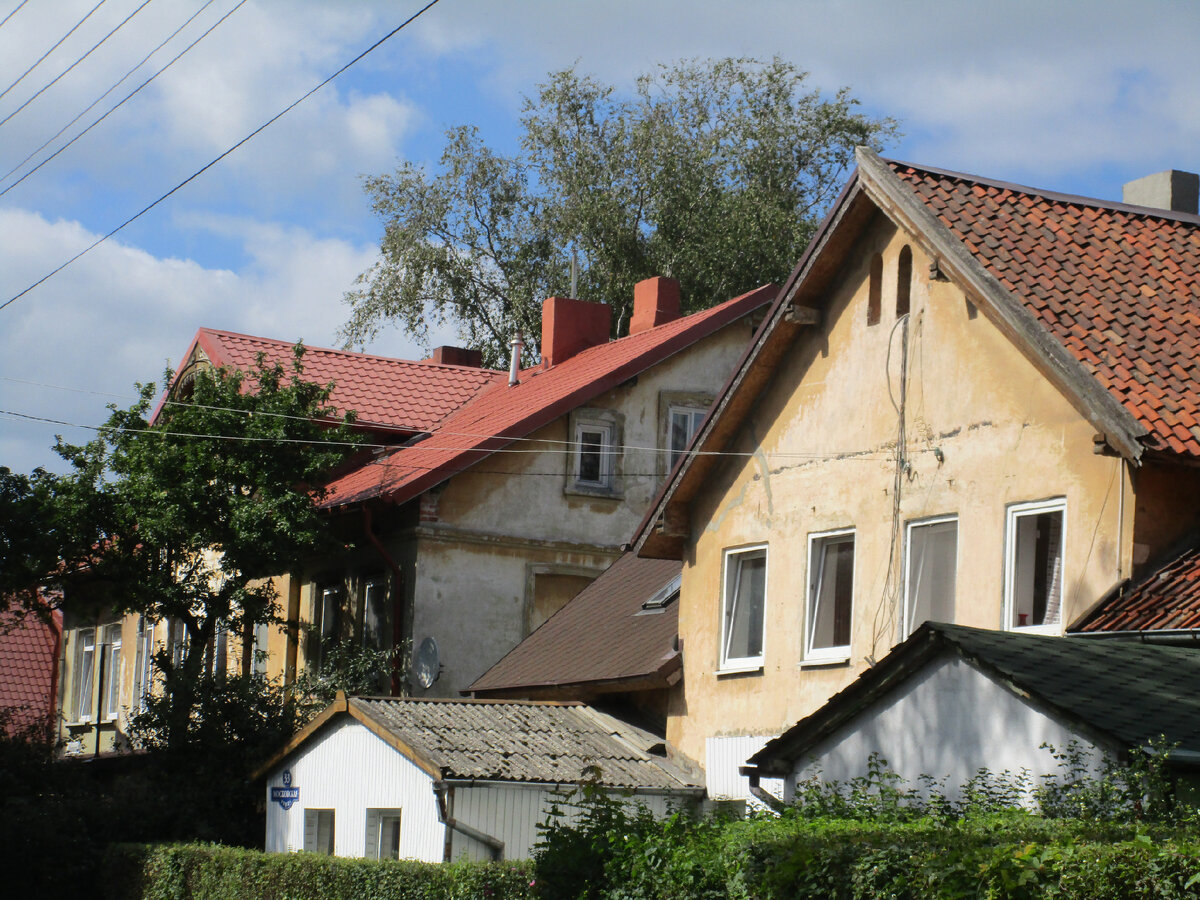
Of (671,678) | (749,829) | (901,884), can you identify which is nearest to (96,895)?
(671,678)

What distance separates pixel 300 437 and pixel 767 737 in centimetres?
971

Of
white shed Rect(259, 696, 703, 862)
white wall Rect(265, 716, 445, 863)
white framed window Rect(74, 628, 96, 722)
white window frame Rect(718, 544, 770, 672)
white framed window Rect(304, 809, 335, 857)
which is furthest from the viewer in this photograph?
white framed window Rect(74, 628, 96, 722)

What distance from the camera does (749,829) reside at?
358 inches

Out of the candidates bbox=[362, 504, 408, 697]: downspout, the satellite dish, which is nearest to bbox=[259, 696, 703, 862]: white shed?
the satellite dish

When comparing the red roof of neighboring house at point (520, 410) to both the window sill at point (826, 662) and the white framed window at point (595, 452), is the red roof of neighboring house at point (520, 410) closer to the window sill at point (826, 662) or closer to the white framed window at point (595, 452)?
the white framed window at point (595, 452)

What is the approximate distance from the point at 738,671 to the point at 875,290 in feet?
13.9

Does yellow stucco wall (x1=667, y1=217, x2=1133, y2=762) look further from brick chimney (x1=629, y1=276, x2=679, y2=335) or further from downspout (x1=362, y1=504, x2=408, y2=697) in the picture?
brick chimney (x1=629, y1=276, x2=679, y2=335)

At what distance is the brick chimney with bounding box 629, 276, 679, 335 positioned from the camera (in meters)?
29.0

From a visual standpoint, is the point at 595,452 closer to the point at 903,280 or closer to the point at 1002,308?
the point at 903,280

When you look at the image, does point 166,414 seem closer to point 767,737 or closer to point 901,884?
point 767,737

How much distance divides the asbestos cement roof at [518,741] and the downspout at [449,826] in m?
0.14

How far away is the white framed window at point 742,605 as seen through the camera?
17.3 metres

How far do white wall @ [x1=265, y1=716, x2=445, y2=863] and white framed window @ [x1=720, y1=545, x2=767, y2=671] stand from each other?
139 inches

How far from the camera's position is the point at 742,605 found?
17500 mm
